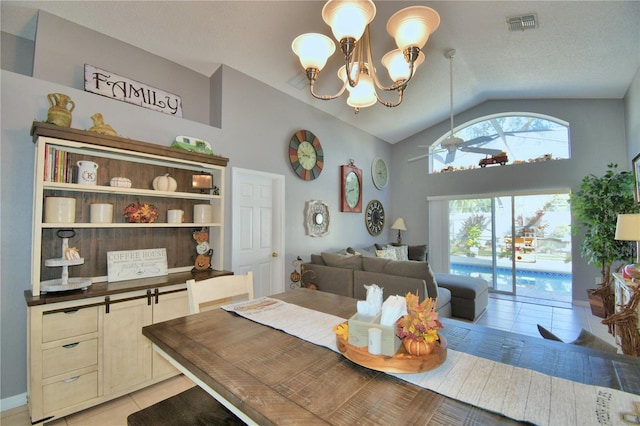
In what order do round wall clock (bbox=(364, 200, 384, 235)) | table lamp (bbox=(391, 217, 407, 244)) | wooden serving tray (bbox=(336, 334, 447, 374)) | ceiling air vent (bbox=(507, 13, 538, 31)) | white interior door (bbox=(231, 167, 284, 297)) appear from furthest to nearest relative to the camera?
table lamp (bbox=(391, 217, 407, 244)) < round wall clock (bbox=(364, 200, 384, 235)) < white interior door (bbox=(231, 167, 284, 297)) < ceiling air vent (bbox=(507, 13, 538, 31)) < wooden serving tray (bbox=(336, 334, 447, 374))

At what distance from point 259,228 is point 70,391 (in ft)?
7.53

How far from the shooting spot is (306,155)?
4359 mm

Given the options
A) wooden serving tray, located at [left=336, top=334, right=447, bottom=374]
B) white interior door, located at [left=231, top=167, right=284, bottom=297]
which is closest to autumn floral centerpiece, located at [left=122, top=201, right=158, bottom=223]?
white interior door, located at [left=231, top=167, right=284, bottom=297]

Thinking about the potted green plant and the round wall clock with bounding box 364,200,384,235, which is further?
the round wall clock with bounding box 364,200,384,235

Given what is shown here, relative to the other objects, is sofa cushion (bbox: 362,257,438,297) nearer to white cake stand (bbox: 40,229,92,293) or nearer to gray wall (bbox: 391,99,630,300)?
white cake stand (bbox: 40,229,92,293)

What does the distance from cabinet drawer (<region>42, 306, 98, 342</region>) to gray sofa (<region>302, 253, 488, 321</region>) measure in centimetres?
229

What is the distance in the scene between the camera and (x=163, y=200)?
2779 mm

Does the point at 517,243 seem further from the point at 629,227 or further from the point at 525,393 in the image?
the point at 525,393

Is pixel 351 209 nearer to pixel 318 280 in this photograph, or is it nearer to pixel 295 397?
pixel 318 280

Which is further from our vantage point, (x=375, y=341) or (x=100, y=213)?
(x=100, y=213)

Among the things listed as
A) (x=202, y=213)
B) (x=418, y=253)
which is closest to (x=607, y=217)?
(x=418, y=253)

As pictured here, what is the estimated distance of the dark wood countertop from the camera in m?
1.79

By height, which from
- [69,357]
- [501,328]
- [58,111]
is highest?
[58,111]

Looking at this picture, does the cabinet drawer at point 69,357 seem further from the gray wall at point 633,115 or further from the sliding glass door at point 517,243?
the gray wall at point 633,115
